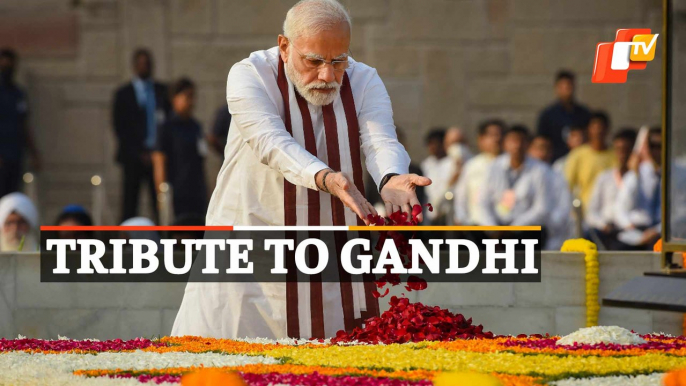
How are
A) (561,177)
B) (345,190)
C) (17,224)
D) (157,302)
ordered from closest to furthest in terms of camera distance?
(345,190) < (157,302) < (17,224) < (561,177)

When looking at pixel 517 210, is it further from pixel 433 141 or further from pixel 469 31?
pixel 469 31

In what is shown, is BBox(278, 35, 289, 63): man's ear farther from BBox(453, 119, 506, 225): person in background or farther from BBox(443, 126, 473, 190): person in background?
BBox(443, 126, 473, 190): person in background

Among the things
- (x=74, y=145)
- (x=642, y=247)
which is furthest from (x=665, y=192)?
(x=74, y=145)

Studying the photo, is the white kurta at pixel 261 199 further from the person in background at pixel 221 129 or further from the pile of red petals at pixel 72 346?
the person in background at pixel 221 129

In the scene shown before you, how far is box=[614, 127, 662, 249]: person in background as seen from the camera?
9719mm

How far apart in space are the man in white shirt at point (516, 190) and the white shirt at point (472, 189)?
6 centimetres

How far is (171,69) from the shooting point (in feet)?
39.5

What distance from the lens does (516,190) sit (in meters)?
10.1

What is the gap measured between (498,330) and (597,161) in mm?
4632

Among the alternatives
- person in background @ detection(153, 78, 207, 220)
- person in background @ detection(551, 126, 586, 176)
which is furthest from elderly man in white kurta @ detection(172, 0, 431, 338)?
person in background @ detection(551, 126, 586, 176)

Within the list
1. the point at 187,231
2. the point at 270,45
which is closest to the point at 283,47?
the point at 187,231

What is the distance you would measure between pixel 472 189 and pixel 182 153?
2.48 metres

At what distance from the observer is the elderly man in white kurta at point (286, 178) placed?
4.72m

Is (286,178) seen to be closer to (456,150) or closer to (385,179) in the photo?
(385,179)
